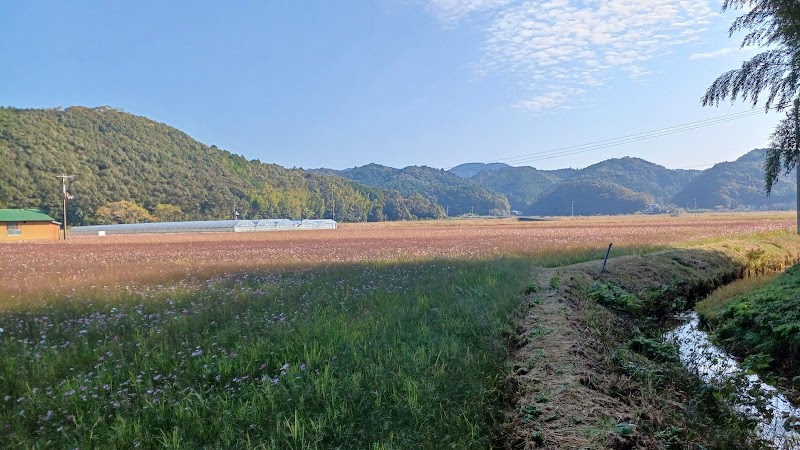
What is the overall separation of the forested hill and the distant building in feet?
66.5

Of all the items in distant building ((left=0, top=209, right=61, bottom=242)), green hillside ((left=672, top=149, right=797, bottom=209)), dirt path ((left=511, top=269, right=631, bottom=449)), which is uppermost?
green hillside ((left=672, top=149, right=797, bottom=209))

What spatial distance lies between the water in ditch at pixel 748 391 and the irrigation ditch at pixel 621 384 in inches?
0.7

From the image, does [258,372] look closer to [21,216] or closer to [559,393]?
[559,393]

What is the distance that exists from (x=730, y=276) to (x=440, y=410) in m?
14.7

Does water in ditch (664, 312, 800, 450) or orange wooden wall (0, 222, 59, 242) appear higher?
orange wooden wall (0, 222, 59, 242)

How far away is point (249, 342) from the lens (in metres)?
6.44

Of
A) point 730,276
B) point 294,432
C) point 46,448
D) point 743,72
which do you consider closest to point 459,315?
point 294,432

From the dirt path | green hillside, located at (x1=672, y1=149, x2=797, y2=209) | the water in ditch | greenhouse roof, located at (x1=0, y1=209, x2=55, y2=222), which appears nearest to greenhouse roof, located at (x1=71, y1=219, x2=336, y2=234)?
greenhouse roof, located at (x1=0, y1=209, x2=55, y2=222)

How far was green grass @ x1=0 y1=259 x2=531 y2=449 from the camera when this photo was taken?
4.23 metres

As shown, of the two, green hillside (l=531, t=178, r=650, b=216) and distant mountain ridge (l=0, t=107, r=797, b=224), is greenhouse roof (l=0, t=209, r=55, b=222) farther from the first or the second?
green hillside (l=531, t=178, r=650, b=216)

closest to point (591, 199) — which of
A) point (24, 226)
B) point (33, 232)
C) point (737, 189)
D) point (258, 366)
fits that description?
point (737, 189)

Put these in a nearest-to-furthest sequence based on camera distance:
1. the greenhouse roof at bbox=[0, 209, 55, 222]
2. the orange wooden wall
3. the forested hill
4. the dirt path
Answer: the dirt path → the orange wooden wall → the greenhouse roof at bbox=[0, 209, 55, 222] → the forested hill

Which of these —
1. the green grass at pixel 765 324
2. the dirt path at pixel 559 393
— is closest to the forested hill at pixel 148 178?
the dirt path at pixel 559 393

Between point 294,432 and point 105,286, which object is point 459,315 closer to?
point 294,432
